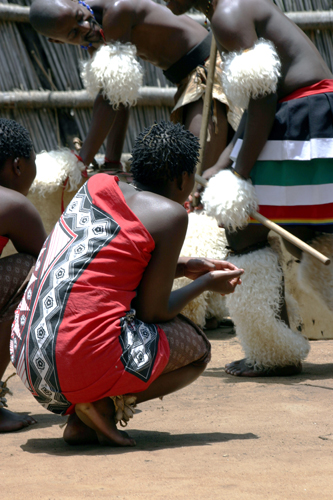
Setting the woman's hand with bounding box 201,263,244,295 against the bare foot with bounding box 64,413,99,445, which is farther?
the woman's hand with bounding box 201,263,244,295

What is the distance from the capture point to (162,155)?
2162 millimetres

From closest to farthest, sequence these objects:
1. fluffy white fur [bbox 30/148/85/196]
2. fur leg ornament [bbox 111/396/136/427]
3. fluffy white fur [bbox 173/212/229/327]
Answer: fur leg ornament [bbox 111/396/136/427] → fluffy white fur [bbox 173/212/229/327] → fluffy white fur [bbox 30/148/85/196]

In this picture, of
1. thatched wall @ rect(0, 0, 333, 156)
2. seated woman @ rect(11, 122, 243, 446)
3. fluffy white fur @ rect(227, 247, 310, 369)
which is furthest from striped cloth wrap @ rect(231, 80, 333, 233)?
thatched wall @ rect(0, 0, 333, 156)

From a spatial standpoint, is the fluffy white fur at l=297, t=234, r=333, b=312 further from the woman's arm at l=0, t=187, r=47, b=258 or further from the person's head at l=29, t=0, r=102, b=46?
the person's head at l=29, t=0, r=102, b=46

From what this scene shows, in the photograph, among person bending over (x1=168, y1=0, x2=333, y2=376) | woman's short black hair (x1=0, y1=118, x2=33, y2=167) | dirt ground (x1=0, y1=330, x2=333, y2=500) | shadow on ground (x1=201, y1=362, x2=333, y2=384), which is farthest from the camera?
shadow on ground (x1=201, y1=362, x2=333, y2=384)

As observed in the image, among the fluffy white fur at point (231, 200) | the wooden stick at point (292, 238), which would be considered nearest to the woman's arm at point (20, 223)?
A: the fluffy white fur at point (231, 200)

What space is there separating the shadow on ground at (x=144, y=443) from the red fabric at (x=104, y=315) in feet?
0.63

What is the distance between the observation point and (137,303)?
2.12 m

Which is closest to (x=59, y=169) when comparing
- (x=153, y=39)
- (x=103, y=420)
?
(x=153, y=39)

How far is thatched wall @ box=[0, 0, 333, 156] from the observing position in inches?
203

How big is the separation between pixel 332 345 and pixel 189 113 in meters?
1.80

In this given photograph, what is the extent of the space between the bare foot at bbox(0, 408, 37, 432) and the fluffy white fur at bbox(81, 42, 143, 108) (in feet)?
7.61

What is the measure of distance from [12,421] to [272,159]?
1744 mm

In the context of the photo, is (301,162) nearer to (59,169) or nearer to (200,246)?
(200,246)
